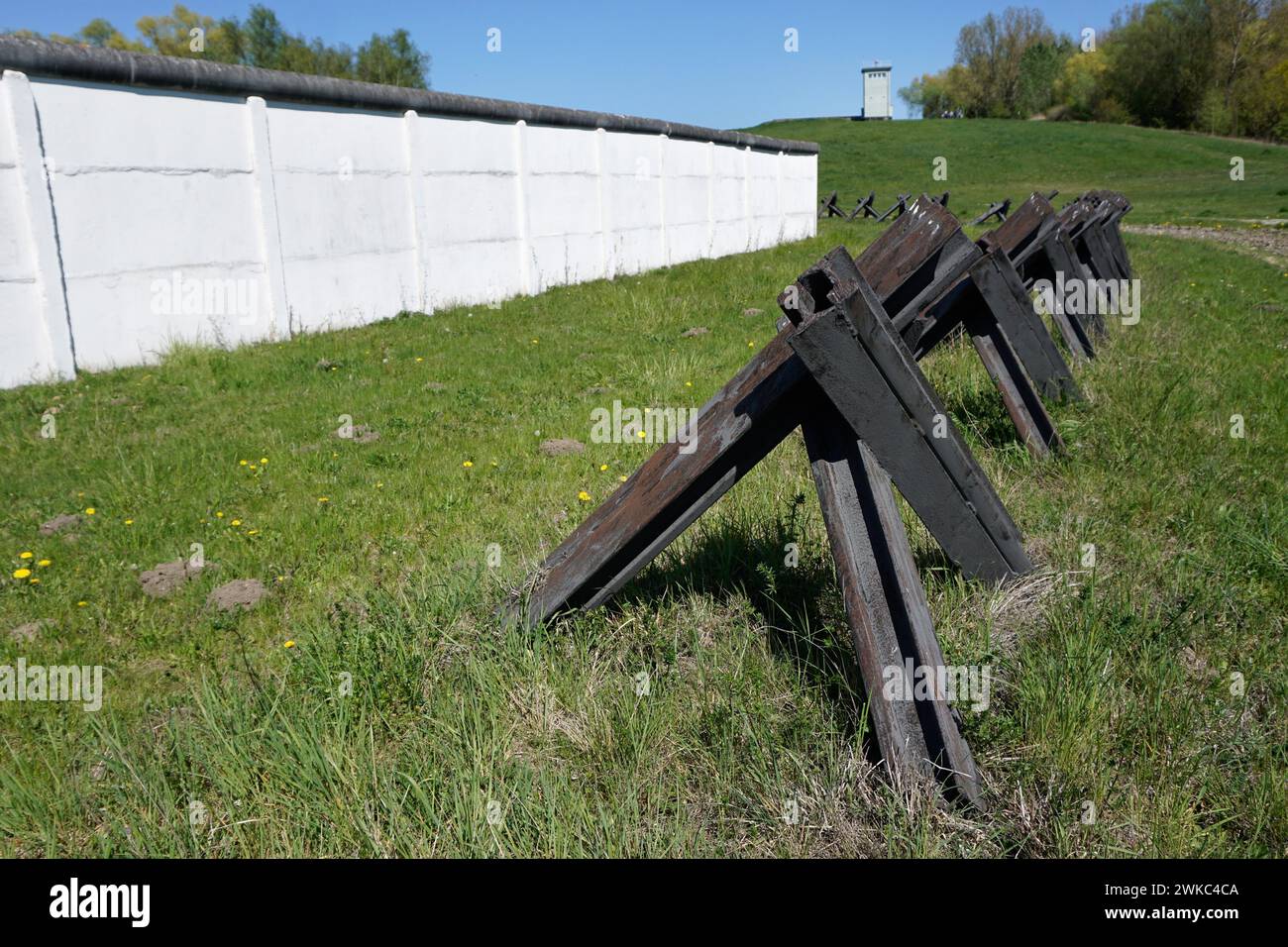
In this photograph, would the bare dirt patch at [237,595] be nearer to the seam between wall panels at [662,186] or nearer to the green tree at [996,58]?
the seam between wall panels at [662,186]

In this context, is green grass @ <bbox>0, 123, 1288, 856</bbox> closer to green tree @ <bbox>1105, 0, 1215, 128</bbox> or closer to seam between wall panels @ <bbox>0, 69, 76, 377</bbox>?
seam between wall panels @ <bbox>0, 69, 76, 377</bbox>

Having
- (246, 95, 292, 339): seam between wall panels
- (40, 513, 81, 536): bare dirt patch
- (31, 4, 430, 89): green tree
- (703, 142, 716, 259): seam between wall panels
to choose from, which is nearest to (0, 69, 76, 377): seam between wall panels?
(246, 95, 292, 339): seam between wall panels

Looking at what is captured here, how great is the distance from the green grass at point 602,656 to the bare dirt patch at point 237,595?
85 mm


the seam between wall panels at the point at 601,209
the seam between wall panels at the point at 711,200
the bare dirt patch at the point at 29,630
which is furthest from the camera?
the seam between wall panels at the point at 711,200

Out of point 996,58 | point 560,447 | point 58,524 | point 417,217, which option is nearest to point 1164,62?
point 996,58

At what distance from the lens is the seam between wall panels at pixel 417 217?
12898 millimetres

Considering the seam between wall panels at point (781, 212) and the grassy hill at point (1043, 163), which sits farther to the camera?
the grassy hill at point (1043, 163)

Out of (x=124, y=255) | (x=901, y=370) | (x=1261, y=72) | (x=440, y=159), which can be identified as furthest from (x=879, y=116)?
(x=901, y=370)

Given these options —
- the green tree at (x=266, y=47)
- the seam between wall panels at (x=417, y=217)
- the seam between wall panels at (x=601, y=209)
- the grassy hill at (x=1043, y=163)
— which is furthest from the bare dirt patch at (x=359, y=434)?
the green tree at (x=266, y=47)

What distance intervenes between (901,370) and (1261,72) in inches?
3056

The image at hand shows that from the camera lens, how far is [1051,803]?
251 cm

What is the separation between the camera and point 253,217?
423 inches

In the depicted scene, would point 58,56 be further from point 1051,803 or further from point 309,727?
point 1051,803

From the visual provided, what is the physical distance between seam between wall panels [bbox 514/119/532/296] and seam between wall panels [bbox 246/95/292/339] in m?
4.72
